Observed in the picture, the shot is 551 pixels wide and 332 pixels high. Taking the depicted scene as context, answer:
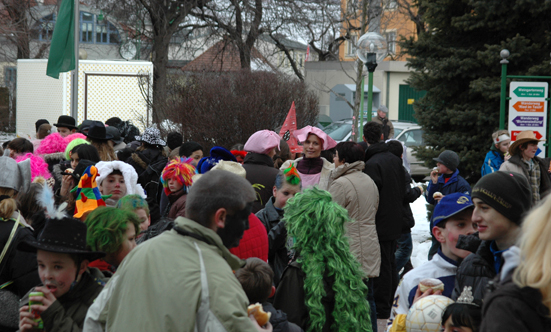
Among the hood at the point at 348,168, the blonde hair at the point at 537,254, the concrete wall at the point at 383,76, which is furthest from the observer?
the concrete wall at the point at 383,76

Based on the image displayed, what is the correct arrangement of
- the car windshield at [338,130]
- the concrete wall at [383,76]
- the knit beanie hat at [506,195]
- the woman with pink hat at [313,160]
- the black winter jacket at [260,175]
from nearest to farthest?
the knit beanie hat at [506,195], the black winter jacket at [260,175], the woman with pink hat at [313,160], the car windshield at [338,130], the concrete wall at [383,76]

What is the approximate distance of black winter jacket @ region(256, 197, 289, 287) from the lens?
4387mm

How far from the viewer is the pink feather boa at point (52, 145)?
7.79m

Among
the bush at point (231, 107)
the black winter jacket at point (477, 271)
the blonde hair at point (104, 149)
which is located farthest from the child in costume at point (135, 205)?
the bush at point (231, 107)

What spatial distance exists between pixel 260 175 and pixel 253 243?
6.08ft

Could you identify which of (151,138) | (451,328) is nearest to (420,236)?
(151,138)

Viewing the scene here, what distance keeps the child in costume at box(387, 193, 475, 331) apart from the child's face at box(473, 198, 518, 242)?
0.46 meters

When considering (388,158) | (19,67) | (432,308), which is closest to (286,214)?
(432,308)

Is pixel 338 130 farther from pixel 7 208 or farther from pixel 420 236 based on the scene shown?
pixel 7 208

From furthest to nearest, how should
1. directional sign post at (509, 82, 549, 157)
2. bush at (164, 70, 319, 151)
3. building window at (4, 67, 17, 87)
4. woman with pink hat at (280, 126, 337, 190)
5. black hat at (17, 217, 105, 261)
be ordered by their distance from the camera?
building window at (4, 67, 17, 87) → bush at (164, 70, 319, 151) → directional sign post at (509, 82, 549, 157) → woman with pink hat at (280, 126, 337, 190) → black hat at (17, 217, 105, 261)

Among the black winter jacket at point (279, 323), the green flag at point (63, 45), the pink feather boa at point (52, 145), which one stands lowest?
the black winter jacket at point (279, 323)

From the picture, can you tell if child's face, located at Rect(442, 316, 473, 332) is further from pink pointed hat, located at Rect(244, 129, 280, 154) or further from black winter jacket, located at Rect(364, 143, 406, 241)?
black winter jacket, located at Rect(364, 143, 406, 241)

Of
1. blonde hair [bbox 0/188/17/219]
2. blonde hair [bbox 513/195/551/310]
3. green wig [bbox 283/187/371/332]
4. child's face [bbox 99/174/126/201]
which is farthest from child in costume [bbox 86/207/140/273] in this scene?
blonde hair [bbox 513/195/551/310]

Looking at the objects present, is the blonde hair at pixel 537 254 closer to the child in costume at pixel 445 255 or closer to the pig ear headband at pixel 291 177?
the child in costume at pixel 445 255
